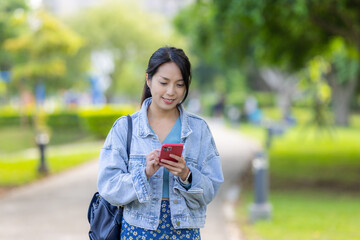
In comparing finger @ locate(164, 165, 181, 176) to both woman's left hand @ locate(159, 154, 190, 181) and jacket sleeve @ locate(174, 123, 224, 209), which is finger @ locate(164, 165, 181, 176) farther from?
jacket sleeve @ locate(174, 123, 224, 209)

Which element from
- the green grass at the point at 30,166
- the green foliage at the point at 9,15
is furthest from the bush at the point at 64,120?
the green grass at the point at 30,166

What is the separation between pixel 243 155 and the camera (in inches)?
683

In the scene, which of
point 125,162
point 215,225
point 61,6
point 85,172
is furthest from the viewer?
point 61,6

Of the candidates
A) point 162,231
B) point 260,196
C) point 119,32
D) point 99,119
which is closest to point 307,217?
point 260,196

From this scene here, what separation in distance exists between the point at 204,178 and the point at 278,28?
30.1 ft

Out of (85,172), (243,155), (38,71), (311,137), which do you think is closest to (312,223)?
(85,172)

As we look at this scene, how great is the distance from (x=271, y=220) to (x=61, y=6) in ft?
400

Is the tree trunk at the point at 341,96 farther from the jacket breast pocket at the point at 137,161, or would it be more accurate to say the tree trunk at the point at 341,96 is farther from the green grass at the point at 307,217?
the jacket breast pocket at the point at 137,161

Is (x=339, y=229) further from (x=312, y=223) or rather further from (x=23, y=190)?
(x=23, y=190)

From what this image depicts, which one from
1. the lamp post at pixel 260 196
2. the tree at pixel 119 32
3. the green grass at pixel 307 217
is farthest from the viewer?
the tree at pixel 119 32

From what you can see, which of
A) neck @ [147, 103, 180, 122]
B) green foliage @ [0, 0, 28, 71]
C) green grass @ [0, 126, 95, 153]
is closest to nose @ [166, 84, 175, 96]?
neck @ [147, 103, 180, 122]

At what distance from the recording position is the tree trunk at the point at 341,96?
110 ft

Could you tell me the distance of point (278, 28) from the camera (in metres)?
11.3

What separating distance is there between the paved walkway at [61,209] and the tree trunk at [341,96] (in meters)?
21.5
